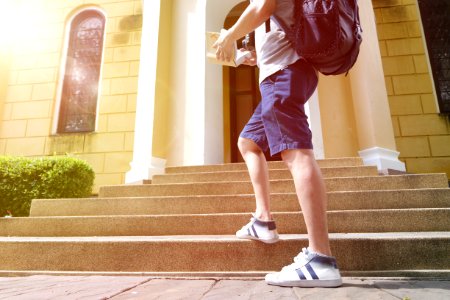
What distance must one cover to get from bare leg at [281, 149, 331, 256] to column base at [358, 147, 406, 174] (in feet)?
10.7

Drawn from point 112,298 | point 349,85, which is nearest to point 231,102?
point 349,85

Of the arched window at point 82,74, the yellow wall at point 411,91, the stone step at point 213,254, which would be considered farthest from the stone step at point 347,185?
the arched window at point 82,74

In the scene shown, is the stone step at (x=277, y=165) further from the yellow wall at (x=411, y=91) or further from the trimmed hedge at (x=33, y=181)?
the yellow wall at (x=411, y=91)

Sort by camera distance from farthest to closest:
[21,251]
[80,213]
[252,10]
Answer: [80,213] < [21,251] < [252,10]

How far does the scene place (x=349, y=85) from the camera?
207 inches

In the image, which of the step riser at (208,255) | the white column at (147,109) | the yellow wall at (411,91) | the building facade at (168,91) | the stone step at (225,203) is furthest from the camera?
the yellow wall at (411,91)

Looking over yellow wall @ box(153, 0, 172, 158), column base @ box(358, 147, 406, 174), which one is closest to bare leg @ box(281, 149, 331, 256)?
column base @ box(358, 147, 406, 174)

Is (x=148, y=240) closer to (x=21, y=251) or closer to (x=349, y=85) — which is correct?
(x=21, y=251)

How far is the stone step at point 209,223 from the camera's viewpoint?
8.05ft

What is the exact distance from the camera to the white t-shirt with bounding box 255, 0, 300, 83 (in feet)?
5.41

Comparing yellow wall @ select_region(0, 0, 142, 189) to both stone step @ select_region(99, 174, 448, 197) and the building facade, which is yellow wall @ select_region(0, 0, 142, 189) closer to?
the building facade

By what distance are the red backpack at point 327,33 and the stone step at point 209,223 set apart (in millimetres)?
1379

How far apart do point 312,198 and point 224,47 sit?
0.99 m

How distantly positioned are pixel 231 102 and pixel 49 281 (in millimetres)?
5596
